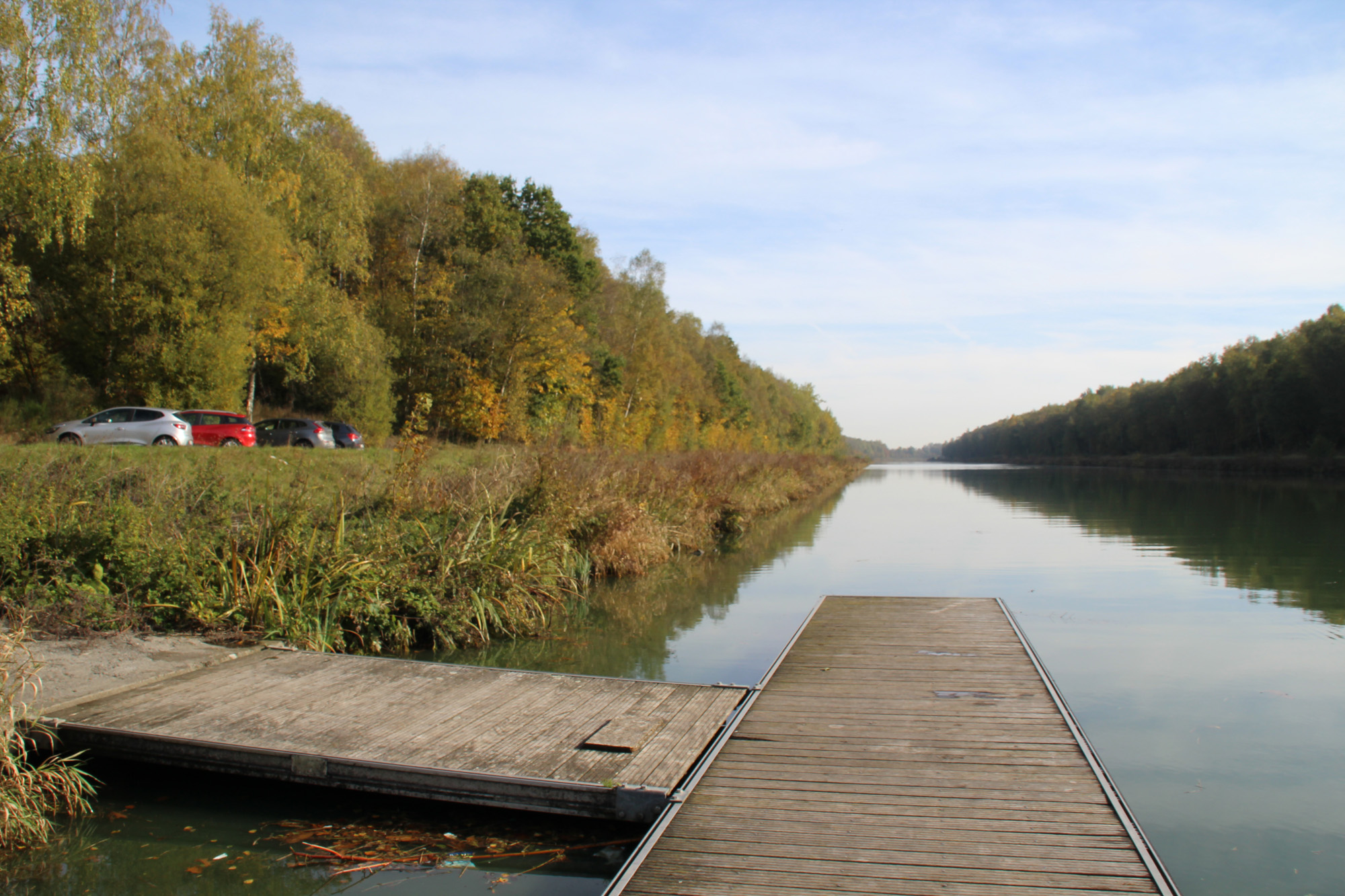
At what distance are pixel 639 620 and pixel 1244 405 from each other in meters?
71.9

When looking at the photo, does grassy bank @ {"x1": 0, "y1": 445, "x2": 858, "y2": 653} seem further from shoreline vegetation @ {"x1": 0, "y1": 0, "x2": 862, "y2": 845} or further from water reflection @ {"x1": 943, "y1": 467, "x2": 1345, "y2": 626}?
water reflection @ {"x1": 943, "y1": 467, "x2": 1345, "y2": 626}

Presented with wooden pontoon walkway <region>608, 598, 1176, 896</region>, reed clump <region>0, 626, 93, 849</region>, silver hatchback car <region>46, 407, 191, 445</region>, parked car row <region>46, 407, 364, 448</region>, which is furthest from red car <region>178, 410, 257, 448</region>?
wooden pontoon walkway <region>608, 598, 1176, 896</region>

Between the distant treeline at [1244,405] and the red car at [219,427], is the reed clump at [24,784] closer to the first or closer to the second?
the red car at [219,427]

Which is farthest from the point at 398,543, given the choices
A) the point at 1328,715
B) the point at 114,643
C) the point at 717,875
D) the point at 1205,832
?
the point at 1328,715

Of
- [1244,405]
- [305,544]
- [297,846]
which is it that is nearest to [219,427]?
[305,544]

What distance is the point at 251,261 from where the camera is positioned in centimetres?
2583

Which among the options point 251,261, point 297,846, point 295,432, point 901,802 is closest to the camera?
point 901,802

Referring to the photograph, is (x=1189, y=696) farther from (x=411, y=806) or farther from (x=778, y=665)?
(x=411, y=806)

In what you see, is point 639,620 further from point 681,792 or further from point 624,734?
point 681,792

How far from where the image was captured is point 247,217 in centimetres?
2572

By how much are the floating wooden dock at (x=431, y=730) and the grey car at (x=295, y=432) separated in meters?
21.6

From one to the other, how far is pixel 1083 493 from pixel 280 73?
41504mm

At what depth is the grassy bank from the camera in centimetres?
870

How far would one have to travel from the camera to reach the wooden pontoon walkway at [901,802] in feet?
12.8
